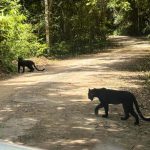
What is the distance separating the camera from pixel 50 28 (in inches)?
1192

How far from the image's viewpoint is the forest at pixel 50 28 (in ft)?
72.6

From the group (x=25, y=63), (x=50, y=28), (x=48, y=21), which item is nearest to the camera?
(x=25, y=63)

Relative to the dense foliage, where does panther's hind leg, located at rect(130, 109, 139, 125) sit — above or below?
below

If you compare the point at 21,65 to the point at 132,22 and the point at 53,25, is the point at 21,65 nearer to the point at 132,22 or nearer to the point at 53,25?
the point at 53,25

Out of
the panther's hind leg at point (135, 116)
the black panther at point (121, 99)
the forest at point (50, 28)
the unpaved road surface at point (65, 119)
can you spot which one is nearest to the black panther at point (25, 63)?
the forest at point (50, 28)

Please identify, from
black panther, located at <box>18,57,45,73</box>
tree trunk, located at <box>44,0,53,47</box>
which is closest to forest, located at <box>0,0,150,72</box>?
tree trunk, located at <box>44,0,53,47</box>

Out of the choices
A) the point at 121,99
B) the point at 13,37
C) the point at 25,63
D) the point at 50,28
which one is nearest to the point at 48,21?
the point at 50,28

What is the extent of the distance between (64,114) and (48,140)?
2.07m

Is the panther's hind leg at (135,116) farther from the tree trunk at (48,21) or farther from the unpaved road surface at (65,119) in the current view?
the tree trunk at (48,21)

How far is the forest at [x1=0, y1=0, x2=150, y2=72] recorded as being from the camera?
2214 cm

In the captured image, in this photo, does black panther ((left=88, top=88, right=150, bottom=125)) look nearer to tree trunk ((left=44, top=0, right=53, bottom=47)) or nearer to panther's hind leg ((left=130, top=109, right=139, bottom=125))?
panther's hind leg ((left=130, top=109, right=139, bottom=125))

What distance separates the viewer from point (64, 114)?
10016 mm

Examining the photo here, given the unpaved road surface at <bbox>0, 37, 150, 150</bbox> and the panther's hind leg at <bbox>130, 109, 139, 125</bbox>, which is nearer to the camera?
the unpaved road surface at <bbox>0, 37, 150, 150</bbox>

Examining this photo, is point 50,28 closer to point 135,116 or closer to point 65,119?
point 65,119
